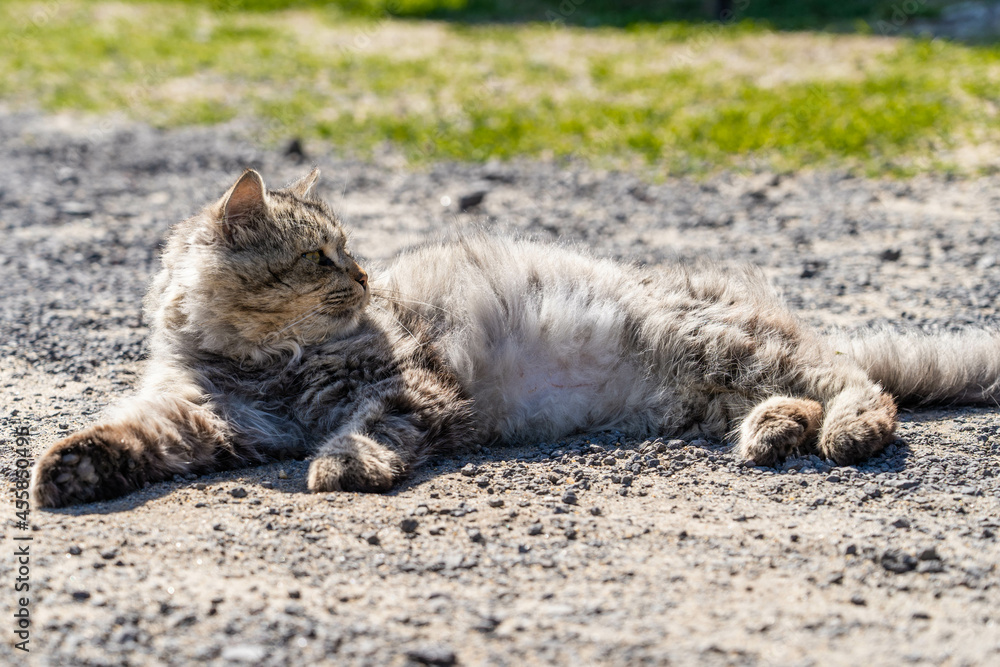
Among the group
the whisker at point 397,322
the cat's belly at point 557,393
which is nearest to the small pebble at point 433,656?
the cat's belly at point 557,393

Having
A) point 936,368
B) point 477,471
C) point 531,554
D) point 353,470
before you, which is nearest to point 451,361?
point 477,471

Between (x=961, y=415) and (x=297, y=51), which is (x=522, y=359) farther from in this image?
(x=297, y=51)

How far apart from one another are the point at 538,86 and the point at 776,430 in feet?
29.5

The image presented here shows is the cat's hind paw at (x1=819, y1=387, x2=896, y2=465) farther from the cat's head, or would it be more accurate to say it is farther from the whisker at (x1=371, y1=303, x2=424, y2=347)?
the cat's head

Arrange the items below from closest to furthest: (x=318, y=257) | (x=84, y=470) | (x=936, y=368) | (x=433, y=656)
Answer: (x=433, y=656) < (x=84, y=470) < (x=318, y=257) < (x=936, y=368)

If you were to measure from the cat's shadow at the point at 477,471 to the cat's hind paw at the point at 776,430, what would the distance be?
0.06 metres

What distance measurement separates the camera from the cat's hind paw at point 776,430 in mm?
3852

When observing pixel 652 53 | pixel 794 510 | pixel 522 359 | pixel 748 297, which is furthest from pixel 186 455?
pixel 652 53

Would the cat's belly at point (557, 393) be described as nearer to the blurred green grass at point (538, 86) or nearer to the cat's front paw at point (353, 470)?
the cat's front paw at point (353, 470)

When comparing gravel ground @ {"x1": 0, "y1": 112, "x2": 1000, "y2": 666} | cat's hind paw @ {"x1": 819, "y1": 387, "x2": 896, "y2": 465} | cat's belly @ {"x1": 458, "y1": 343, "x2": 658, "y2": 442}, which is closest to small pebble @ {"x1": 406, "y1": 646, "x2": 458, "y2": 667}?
gravel ground @ {"x1": 0, "y1": 112, "x2": 1000, "y2": 666}

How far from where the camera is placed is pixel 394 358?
163 inches

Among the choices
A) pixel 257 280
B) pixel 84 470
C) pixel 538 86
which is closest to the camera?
pixel 84 470

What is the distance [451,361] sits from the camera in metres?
4.28

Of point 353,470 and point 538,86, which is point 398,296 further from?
point 538,86
